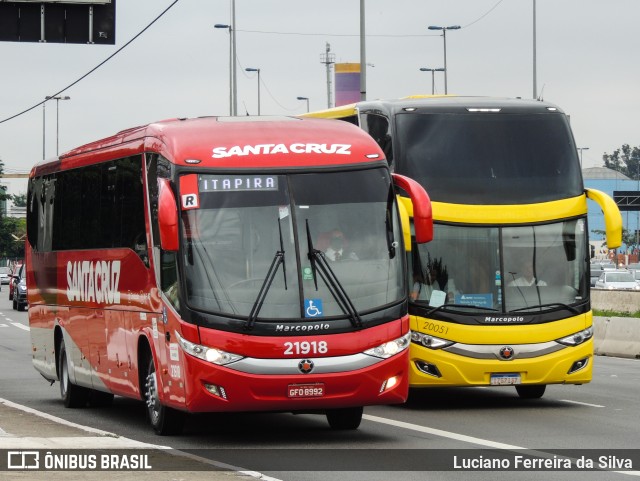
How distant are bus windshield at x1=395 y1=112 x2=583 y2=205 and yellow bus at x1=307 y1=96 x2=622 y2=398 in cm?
1

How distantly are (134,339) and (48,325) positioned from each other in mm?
5081

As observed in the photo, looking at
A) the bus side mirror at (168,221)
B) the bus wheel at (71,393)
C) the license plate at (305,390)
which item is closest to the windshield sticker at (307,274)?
the license plate at (305,390)

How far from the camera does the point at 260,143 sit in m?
14.9

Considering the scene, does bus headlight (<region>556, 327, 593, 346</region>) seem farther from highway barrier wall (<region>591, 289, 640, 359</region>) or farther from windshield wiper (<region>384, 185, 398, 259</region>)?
highway barrier wall (<region>591, 289, 640, 359</region>)

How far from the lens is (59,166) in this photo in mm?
20484

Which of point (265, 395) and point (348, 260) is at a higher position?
point (348, 260)

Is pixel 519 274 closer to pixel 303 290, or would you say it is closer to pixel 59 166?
pixel 303 290

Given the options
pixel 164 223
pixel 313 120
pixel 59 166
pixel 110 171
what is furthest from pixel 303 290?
pixel 59 166

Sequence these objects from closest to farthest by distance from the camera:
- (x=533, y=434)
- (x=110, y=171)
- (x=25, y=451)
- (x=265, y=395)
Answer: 1. (x=25, y=451)
2. (x=265, y=395)
3. (x=533, y=434)
4. (x=110, y=171)

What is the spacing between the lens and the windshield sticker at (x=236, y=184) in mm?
14594

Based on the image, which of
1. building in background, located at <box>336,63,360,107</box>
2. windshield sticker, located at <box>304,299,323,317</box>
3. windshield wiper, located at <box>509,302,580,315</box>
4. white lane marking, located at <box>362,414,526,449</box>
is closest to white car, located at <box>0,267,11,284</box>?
building in background, located at <box>336,63,360,107</box>

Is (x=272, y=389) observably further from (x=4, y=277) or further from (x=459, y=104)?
(x=4, y=277)

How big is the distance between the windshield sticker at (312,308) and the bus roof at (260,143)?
1.40 metres

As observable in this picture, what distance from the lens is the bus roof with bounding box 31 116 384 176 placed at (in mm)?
14766
